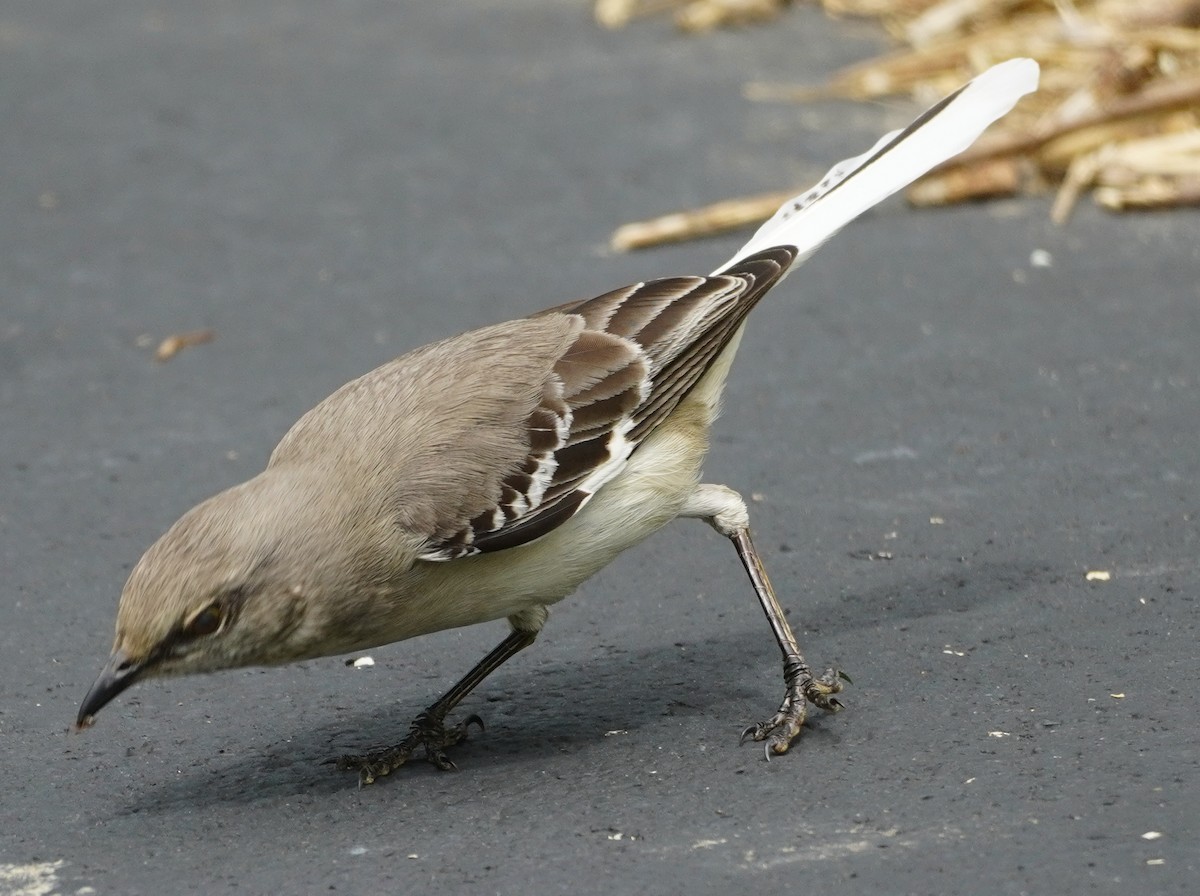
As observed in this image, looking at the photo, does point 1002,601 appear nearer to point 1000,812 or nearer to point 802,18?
point 1000,812

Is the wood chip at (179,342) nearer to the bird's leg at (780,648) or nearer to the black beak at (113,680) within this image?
the bird's leg at (780,648)

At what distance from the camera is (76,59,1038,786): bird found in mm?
4113

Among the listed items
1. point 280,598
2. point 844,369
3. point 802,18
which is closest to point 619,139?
point 802,18

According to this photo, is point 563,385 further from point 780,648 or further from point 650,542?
point 650,542

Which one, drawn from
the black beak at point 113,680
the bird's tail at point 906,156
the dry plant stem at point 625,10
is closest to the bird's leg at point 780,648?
the bird's tail at point 906,156

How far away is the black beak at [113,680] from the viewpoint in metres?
4.04

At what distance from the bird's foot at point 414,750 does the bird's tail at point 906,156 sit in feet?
5.65

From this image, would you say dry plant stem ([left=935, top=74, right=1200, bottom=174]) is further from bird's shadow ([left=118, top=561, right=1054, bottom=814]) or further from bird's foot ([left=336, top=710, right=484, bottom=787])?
bird's foot ([left=336, top=710, right=484, bottom=787])

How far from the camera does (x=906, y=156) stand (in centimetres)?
530

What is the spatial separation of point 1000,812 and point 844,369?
3402 millimetres

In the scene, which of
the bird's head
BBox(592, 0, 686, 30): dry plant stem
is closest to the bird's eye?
the bird's head

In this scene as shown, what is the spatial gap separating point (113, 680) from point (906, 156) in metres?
2.92

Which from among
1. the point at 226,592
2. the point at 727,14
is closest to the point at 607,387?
the point at 226,592

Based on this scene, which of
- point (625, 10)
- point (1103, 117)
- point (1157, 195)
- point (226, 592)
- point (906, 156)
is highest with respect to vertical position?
point (906, 156)
